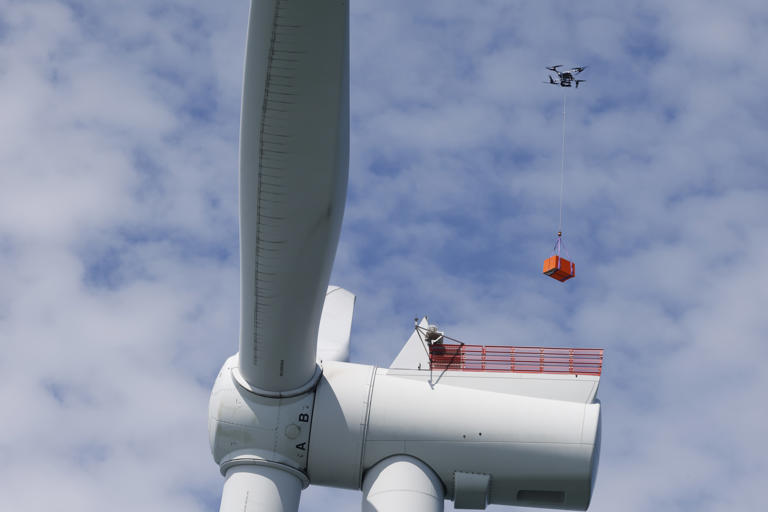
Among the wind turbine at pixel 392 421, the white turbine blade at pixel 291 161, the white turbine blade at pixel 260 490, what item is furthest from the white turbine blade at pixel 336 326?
the white turbine blade at pixel 291 161

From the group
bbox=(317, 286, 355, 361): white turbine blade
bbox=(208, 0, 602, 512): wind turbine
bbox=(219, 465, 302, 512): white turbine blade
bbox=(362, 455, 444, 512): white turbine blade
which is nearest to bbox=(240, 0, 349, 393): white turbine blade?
bbox=(208, 0, 602, 512): wind turbine

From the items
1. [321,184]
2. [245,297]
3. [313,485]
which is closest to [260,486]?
[313,485]

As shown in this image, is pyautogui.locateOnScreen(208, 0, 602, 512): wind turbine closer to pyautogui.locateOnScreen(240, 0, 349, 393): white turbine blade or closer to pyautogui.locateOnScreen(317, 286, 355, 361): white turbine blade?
pyautogui.locateOnScreen(240, 0, 349, 393): white turbine blade

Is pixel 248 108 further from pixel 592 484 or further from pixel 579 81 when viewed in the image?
pixel 579 81

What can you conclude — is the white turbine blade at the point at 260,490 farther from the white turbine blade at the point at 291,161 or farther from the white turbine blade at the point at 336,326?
the white turbine blade at the point at 336,326

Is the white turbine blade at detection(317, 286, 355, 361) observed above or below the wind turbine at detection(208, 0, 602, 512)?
above
